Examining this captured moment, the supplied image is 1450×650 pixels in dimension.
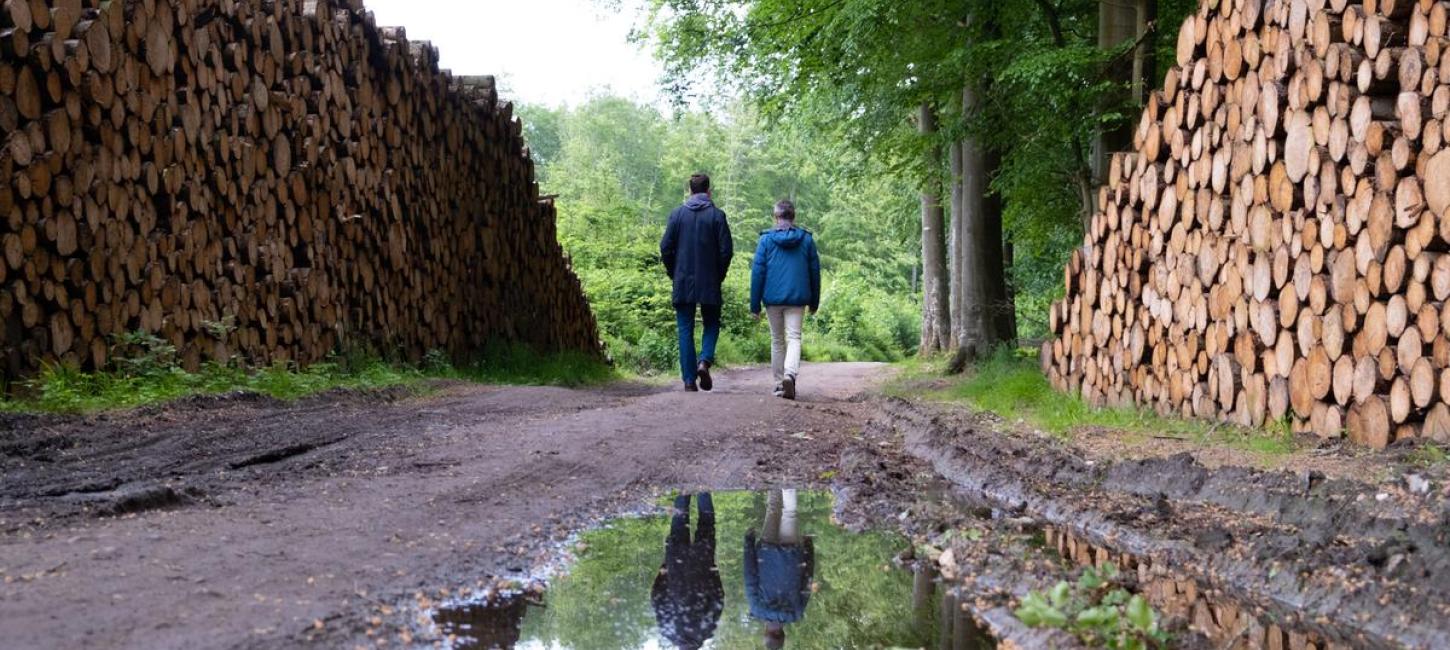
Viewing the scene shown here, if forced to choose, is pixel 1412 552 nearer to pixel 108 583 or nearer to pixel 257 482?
pixel 108 583

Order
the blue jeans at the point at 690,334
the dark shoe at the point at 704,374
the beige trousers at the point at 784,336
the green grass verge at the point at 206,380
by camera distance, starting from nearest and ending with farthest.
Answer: the green grass verge at the point at 206,380 < the beige trousers at the point at 784,336 < the dark shoe at the point at 704,374 < the blue jeans at the point at 690,334

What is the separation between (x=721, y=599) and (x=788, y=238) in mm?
8204

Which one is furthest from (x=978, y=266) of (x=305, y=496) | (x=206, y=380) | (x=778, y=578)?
(x=778, y=578)

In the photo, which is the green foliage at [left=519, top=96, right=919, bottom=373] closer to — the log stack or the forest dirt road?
the log stack

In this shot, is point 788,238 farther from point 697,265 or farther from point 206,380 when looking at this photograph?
point 206,380

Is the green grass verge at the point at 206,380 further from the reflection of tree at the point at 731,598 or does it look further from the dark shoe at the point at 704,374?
the reflection of tree at the point at 731,598

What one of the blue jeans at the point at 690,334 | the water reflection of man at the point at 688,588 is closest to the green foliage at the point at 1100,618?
the water reflection of man at the point at 688,588

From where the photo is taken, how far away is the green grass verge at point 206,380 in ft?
23.4

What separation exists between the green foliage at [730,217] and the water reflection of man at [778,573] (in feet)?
43.8

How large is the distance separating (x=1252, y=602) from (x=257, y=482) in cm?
374

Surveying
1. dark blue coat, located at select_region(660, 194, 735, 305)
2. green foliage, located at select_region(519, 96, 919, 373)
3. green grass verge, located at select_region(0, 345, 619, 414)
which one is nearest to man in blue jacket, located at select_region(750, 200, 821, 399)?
dark blue coat, located at select_region(660, 194, 735, 305)

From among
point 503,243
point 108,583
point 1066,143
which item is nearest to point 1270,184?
point 1066,143

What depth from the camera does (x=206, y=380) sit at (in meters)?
8.68

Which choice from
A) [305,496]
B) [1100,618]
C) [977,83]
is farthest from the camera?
[977,83]
